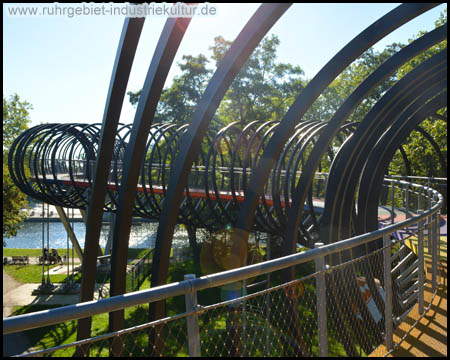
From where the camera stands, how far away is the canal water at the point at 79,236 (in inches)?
1372

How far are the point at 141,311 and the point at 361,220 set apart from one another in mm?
10621

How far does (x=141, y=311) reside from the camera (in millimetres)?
16641

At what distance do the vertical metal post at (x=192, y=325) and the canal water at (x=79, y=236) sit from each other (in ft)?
97.8

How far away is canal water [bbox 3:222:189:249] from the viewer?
34.8m

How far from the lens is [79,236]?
46.2 metres

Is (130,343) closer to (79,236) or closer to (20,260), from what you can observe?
(20,260)

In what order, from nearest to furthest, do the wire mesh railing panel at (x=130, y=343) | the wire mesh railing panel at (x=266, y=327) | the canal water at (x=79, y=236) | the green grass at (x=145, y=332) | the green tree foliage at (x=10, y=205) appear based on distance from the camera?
the wire mesh railing panel at (x=130, y=343) → the wire mesh railing panel at (x=266, y=327) → the green grass at (x=145, y=332) → the green tree foliage at (x=10, y=205) → the canal water at (x=79, y=236)

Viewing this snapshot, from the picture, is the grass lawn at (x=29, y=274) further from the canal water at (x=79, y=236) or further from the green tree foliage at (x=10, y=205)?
the canal water at (x=79, y=236)

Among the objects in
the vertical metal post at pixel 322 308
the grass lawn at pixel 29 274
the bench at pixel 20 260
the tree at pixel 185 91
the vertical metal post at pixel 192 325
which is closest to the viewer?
the vertical metal post at pixel 192 325

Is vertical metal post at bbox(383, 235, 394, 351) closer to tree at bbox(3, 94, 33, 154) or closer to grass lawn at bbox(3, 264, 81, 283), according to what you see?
grass lawn at bbox(3, 264, 81, 283)

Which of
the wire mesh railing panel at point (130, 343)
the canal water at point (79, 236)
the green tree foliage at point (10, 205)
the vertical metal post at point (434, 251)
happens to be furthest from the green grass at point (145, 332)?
the canal water at point (79, 236)

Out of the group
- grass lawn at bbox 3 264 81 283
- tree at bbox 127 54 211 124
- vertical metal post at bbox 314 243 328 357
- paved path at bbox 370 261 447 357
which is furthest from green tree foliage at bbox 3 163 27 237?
vertical metal post at bbox 314 243 328 357

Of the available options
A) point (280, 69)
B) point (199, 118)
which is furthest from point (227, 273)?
point (280, 69)

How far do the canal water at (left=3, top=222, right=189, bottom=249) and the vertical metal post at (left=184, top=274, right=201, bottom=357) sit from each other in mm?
29810
